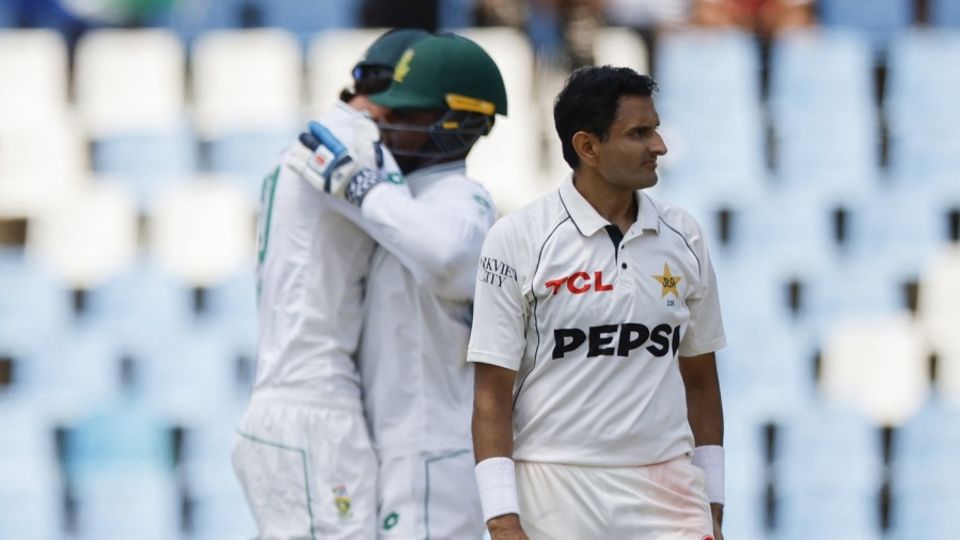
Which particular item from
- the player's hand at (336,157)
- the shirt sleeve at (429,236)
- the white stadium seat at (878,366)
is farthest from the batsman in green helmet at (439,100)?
the white stadium seat at (878,366)

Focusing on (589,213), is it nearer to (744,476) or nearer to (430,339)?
(430,339)

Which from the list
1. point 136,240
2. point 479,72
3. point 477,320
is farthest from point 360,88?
point 136,240

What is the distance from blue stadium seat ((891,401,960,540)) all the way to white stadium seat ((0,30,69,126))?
200 inches

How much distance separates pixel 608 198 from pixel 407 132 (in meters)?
0.82

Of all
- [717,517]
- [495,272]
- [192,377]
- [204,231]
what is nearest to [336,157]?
[495,272]

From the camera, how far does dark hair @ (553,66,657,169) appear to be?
10.8 feet

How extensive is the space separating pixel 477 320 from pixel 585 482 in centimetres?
37

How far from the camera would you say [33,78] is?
391 inches

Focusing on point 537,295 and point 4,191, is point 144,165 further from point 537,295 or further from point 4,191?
point 537,295

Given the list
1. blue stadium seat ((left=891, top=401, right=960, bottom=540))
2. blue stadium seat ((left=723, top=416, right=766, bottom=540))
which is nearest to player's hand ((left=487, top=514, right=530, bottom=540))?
blue stadium seat ((left=723, top=416, right=766, bottom=540))

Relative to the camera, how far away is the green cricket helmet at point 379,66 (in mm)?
4039

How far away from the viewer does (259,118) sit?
970 centimetres

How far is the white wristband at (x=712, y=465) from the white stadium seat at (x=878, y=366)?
5.43 metres

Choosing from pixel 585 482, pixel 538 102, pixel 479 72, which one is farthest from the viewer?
pixel 538 102
